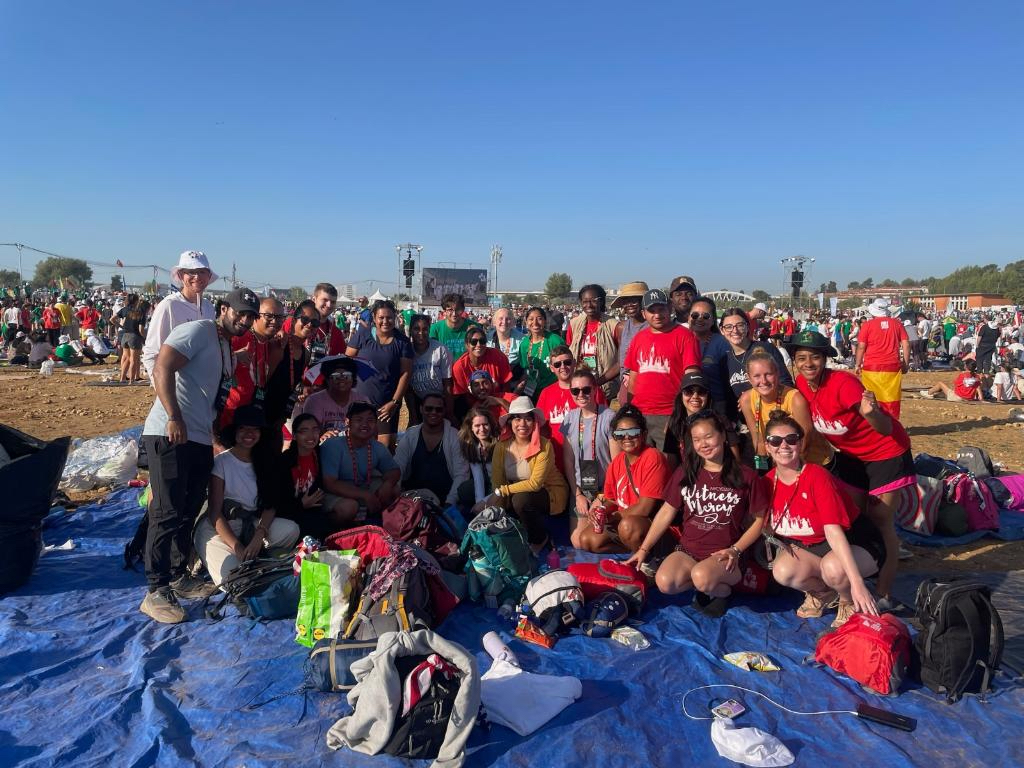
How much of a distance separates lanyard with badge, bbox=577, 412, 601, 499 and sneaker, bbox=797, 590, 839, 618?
1.74 metres

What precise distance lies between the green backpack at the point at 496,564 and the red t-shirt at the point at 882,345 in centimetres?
700

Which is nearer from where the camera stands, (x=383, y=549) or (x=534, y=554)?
(x=383, y=549)

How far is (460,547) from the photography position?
4.43 m

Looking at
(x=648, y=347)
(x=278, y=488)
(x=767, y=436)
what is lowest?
(x=278, y=488)

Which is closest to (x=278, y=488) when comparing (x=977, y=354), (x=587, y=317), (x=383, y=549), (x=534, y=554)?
(x=383, y=549)

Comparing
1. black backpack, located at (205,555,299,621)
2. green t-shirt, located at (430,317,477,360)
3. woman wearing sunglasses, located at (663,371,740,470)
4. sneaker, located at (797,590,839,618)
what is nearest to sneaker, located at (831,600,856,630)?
sneaker, located at (797,590,839,618)

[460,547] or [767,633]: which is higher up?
[460,547]

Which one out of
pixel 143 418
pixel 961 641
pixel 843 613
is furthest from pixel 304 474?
pixel 143 418

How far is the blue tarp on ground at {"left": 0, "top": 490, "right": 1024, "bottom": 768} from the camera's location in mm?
2779

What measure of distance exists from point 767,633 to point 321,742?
248 centimetres

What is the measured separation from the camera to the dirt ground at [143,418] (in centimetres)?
547

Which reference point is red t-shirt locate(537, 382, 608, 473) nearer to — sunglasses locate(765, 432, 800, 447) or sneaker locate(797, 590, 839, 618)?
sunglasses locate(765, 432, 800, 447)

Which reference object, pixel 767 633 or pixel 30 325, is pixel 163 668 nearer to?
pixel 767 633

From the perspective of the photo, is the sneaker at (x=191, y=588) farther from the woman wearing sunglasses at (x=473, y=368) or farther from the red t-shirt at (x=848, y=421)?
the red t-shirt at (x=848, y=421)
